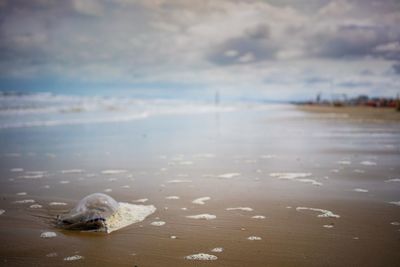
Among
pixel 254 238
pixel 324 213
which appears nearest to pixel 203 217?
pixel 254 238

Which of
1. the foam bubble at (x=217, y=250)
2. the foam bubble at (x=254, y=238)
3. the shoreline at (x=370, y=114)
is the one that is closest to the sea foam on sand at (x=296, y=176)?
the foam bubble at (x=254, y=238)

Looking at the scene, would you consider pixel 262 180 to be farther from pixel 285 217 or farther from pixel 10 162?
pixel 10 162

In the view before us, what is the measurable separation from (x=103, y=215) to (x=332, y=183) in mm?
4152

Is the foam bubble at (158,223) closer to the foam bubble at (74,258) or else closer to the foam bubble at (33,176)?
the foam bubble at (74,258)

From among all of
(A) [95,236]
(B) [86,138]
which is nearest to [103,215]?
(A) [95,236]

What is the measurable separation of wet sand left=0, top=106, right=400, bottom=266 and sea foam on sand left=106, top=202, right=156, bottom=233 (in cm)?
17

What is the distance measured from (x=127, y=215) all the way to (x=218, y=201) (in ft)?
4.60

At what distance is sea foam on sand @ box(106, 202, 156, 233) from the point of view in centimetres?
462

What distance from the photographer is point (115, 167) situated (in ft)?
27.4

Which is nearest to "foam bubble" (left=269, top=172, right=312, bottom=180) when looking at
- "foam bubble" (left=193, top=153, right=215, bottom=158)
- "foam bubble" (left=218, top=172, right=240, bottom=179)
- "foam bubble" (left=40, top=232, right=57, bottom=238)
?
"foam bubble" (left=218, top=172, right=240, bottom=179)

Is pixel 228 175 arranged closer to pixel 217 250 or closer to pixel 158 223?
pixel 158 223

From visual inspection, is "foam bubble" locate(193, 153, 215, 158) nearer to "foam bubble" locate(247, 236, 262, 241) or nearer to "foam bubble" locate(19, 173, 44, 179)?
"foam bubble" locate(19, 173, 44, 179)

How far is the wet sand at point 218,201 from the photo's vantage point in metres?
3.78

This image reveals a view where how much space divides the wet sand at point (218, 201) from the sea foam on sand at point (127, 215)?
0.56ft
